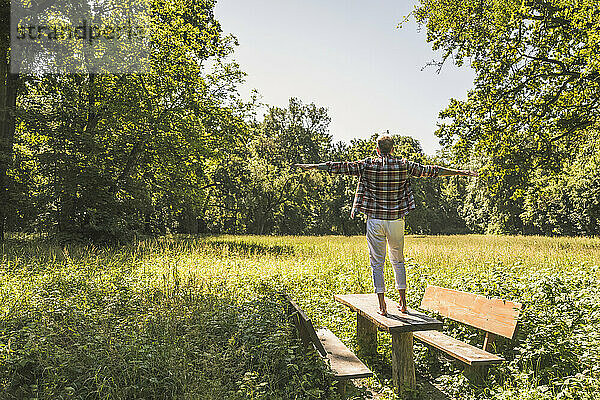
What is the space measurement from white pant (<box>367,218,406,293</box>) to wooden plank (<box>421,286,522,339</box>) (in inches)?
45.1

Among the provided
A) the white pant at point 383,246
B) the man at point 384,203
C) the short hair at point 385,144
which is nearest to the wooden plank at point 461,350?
the man at point 384,203

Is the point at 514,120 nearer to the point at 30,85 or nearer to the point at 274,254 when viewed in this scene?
the point at 274,254

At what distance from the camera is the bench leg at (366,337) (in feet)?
20.0

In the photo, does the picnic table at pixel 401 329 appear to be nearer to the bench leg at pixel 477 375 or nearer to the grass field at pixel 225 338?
the grass field at pixel 225 338

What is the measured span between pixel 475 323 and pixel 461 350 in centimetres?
63

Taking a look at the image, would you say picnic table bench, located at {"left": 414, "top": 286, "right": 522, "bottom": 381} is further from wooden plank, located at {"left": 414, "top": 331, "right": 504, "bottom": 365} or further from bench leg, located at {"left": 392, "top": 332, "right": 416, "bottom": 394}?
bench leg, located at {"left": 392, "top": 332, "right": 416, "bottom": 394}

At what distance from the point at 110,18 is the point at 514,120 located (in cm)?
1689

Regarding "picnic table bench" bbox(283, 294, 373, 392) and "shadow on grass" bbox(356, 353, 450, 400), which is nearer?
"picnic table bench" bbox(283, 294, 373, 392)

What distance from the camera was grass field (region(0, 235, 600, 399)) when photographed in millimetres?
4305

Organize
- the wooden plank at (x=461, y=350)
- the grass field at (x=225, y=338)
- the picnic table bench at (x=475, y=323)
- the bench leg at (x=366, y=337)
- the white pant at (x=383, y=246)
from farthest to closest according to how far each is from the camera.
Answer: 1. the bench leg at (x=366, y=337)
2. the white pant at (x=383, y=246)
3. the picnic table bench at (x=475, y=323)
4. the wooden plank at (x=461, y=350)
5. the grass field at (x=225, y=338)

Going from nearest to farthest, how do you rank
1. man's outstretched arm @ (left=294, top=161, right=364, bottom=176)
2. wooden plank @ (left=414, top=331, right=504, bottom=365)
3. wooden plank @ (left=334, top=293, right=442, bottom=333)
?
wooden plank @ (left=334, top=293, right=442, bottom=333) → wooden plank @ (left=414, top=331, right=504, bottom=365) → man's outstretched arm @ (left=294, top=161, right=364, bottom=176)

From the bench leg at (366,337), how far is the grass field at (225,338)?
0.19 metres

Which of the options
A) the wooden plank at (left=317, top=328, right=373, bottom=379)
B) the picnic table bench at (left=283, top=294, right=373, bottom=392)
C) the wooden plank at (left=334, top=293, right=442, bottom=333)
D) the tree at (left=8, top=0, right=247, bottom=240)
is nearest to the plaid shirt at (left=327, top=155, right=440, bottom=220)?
the wooden plank at (left=334, top=293, right=442, bottom=333)

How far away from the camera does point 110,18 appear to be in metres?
18.5
